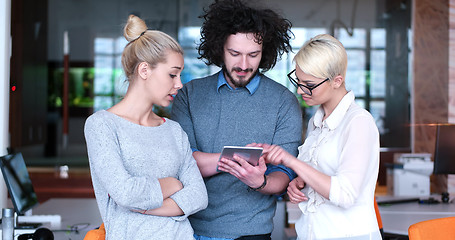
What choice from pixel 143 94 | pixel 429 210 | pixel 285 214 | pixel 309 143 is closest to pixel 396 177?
pixel 429 210

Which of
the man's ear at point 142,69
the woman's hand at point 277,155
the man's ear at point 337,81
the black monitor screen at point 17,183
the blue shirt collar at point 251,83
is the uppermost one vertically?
the man's ear at point 142,69

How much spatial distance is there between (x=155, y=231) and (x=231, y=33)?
1.02m

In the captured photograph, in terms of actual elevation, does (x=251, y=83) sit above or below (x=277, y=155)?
above

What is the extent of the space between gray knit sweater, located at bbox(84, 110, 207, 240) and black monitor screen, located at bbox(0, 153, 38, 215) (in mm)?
1501

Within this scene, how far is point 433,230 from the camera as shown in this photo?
2402 millimetres

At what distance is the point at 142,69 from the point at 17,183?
1736 mm

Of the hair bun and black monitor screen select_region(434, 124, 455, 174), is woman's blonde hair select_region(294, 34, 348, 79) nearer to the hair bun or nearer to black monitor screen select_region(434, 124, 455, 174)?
the hair bun

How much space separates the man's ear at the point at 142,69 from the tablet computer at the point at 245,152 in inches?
18.1

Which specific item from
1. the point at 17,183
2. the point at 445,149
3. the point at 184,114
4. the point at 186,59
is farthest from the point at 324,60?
the point at 186,59

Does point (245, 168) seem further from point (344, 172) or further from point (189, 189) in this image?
point (344, 172)

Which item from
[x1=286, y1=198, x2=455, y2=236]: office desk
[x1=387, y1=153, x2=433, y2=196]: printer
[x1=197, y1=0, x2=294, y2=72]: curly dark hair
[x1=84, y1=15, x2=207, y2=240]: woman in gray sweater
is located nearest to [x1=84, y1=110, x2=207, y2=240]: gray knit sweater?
[x1=84, y1=15, x2=207, y2=240]: woman in gray sweater

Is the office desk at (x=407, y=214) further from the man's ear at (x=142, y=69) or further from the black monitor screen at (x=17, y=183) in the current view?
the black monitor screen at (x=17, y=183)

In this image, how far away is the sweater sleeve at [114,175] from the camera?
188cm

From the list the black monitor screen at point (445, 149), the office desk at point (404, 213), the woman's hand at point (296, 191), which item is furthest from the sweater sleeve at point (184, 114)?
the black monitor screen at point (445, 149)
